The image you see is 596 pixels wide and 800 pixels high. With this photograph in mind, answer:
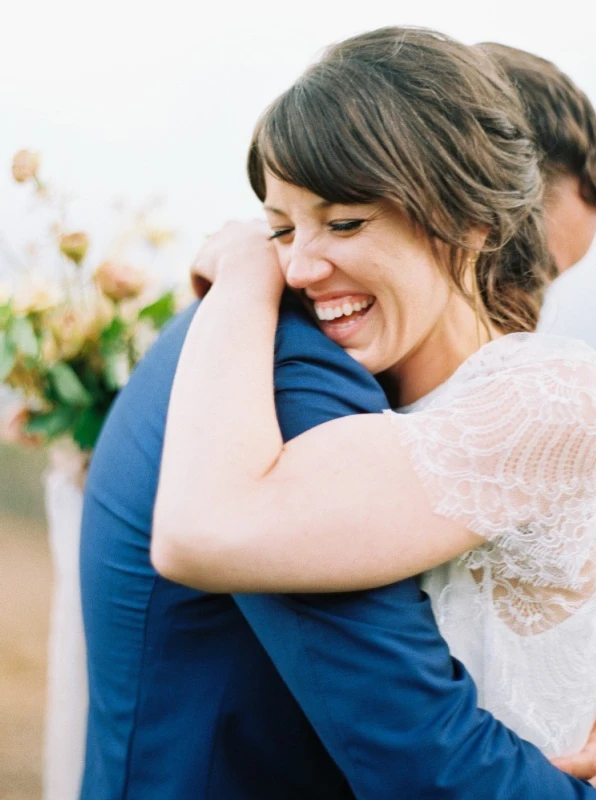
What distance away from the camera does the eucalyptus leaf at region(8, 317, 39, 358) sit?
168 cm

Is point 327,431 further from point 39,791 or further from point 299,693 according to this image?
point 39,791

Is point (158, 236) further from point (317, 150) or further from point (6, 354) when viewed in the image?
point (317, 150)

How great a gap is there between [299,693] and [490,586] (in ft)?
1.12

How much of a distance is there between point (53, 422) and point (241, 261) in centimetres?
64

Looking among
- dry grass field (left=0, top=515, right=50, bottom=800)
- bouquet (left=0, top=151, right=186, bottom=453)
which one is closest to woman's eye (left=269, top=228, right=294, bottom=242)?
bouquet (left=0, top=151, right=186, bottom=453)

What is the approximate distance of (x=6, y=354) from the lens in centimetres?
169

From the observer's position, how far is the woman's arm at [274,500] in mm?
1039

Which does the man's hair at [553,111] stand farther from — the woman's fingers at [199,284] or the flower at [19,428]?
the flower at [19,428]

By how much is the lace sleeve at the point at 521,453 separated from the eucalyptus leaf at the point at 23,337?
2.69ft

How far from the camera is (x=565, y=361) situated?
1229 mm

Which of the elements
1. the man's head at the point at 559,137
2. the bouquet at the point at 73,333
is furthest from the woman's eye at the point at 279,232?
the man's head at the point at 559,137

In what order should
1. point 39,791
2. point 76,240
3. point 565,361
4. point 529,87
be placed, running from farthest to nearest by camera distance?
point 39,791 → point 529,87 → point 76,240 → point 565,361

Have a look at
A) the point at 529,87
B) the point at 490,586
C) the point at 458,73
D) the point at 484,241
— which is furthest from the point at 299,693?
the point at 529,87

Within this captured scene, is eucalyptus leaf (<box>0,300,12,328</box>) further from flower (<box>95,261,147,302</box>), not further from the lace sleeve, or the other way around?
the lace sleeve
